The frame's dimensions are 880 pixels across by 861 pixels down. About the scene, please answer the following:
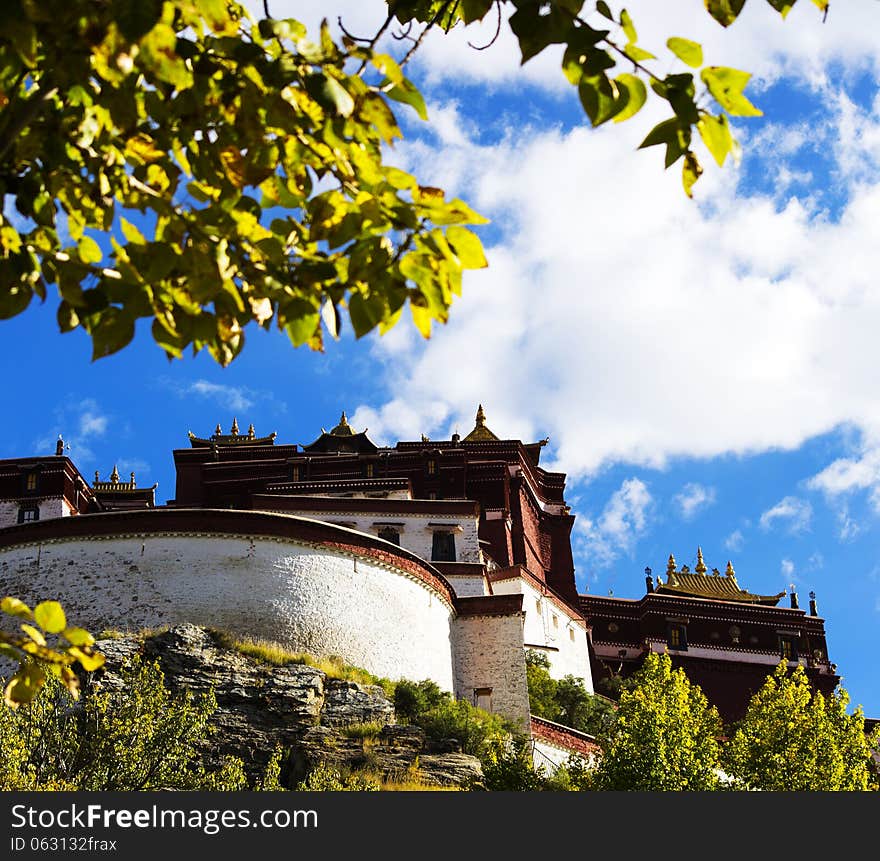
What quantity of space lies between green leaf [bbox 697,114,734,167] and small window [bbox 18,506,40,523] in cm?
3656

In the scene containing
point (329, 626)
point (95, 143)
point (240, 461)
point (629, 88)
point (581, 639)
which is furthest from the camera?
point (240, 461)

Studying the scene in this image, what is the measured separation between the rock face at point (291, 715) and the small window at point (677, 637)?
17.1 metres

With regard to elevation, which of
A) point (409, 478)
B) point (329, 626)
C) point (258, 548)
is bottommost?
point (329, 626)

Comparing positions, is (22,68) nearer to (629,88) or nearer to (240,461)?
(629,88)

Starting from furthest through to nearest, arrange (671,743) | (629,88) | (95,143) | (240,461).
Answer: (240,461), (671,743), (95,143), (629,88)

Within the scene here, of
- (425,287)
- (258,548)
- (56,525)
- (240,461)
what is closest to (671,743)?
(258,548)

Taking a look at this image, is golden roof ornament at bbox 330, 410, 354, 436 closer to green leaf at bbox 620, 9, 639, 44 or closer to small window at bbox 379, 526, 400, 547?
small window at bbox 379, 526, 400, 547

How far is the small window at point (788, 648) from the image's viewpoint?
4209 centimetres

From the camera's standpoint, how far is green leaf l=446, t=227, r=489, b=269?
437 centimetres

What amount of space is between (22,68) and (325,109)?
116cm

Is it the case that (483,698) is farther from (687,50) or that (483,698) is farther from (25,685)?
(687,50)

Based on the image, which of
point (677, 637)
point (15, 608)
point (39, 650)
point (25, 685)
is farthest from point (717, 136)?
point (677, 637)

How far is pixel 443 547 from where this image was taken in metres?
35.4

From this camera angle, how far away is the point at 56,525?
1150 inches
